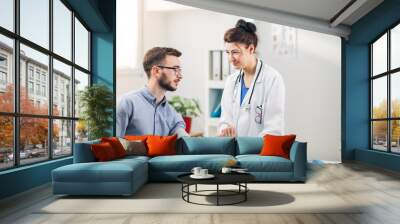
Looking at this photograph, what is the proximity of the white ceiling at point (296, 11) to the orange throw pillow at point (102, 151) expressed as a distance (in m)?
4.00

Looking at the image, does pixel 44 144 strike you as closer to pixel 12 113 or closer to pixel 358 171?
pixel 12 113

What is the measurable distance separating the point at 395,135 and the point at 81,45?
6.43 metres

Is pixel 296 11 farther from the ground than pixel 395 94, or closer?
farther from the ground

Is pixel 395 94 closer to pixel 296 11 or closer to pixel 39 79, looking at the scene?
pixel 296 11

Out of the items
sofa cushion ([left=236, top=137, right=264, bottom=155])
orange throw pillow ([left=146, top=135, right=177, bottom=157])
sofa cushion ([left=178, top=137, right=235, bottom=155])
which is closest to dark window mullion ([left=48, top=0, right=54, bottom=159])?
orange throw pillow ([left=146, top=135, right=177, bottom=157])

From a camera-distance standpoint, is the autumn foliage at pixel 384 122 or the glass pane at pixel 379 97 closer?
the autumn foliage at pixel 384 122

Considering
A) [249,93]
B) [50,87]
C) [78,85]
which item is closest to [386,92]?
[249,93]

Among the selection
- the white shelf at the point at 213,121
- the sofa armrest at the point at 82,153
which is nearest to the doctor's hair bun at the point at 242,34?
the white shelf at the point at 213,121

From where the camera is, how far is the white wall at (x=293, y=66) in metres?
9.81

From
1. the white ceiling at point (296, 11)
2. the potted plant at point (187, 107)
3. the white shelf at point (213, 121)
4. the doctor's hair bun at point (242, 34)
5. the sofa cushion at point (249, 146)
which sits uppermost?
the white ceiling at point (296, 11)

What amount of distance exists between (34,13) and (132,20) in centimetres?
440

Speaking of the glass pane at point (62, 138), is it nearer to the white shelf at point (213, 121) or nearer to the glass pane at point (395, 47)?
the white shelf at point (213, 121)

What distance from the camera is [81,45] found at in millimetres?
8148

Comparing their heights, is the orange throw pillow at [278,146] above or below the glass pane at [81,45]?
below
